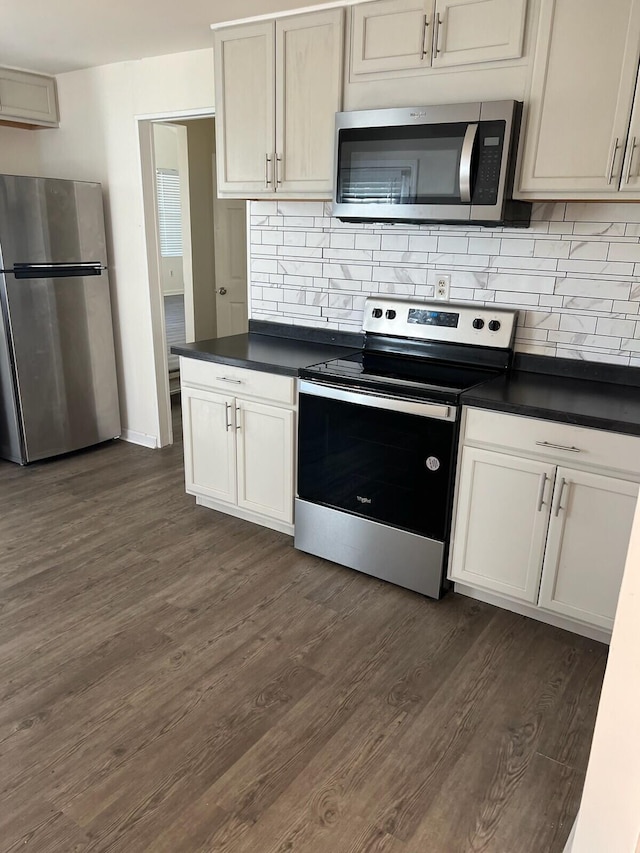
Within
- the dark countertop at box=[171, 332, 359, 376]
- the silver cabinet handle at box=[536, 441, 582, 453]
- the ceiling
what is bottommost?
the silver cabinet handle at box=[536, 441, 582, 453]

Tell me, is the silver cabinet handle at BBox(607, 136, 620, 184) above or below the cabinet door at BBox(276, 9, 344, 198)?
below

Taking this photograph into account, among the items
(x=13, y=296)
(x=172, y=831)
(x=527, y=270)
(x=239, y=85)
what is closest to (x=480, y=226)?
(x=527, y=270)

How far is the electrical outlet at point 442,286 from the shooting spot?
292 cm

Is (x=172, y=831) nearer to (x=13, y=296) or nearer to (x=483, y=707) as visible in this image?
(x=483, y=707)

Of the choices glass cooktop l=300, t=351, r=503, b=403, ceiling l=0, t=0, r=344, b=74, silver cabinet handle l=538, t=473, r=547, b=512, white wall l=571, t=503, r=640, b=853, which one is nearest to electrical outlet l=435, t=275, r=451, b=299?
glass cooktop l=300, t=351, r=503, b=403

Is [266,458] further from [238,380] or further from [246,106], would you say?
[246,106]

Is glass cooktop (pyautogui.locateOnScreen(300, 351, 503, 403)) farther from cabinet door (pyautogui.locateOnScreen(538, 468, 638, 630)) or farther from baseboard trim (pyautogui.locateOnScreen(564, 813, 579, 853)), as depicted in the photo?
baseboard trim (pyautogui.locateOnScreen(564, 813, 579, 853))

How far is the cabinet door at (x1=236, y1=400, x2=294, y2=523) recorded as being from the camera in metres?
2.95

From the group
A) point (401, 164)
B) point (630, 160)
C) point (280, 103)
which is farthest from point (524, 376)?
point (280, 103)

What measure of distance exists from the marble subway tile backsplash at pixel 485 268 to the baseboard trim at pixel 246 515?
1045mm

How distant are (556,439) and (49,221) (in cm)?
317

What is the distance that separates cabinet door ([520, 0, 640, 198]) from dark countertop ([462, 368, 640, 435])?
0.73 m

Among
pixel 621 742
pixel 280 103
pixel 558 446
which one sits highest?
pixel 280 103

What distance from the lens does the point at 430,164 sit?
2.50m
